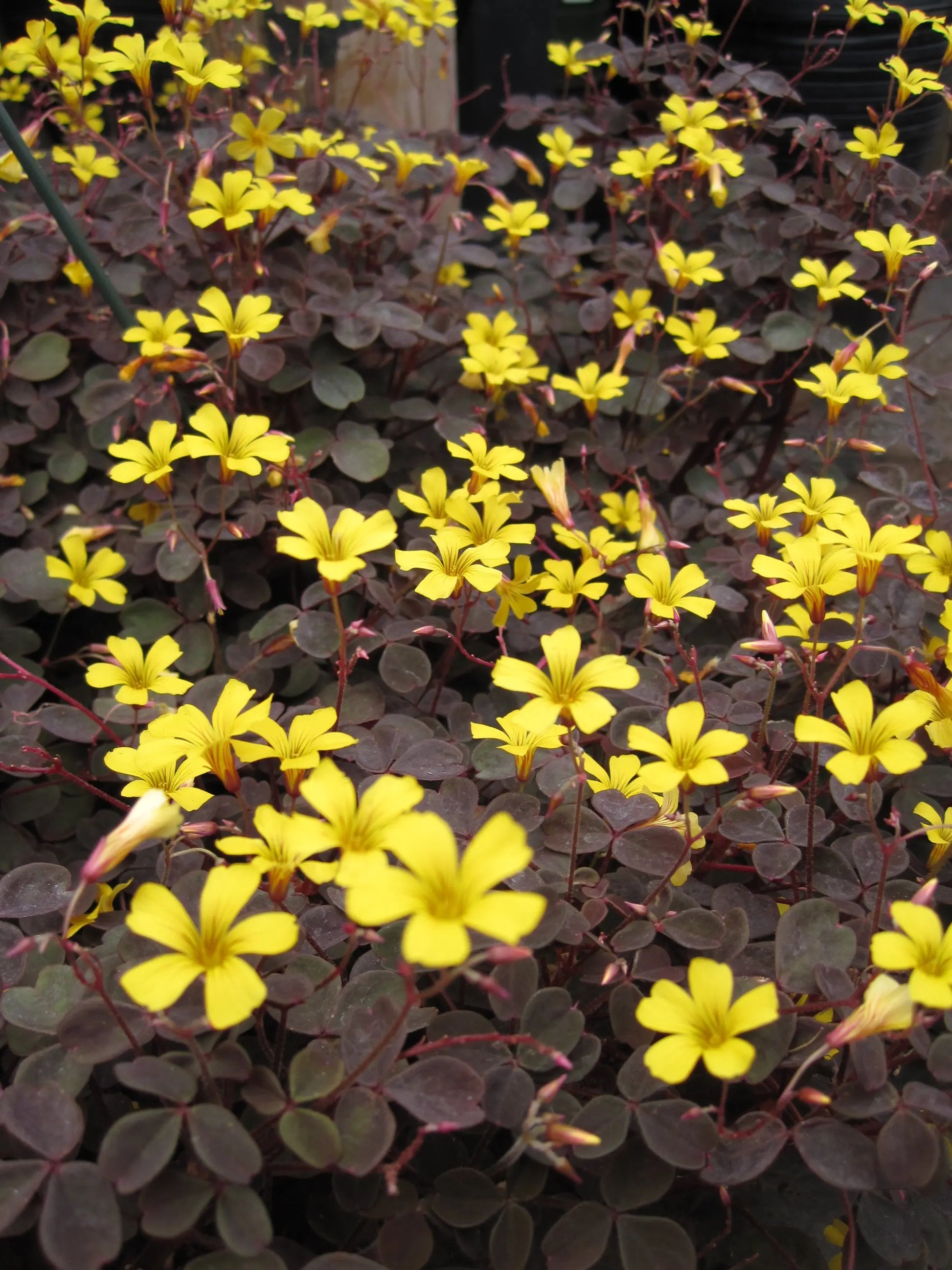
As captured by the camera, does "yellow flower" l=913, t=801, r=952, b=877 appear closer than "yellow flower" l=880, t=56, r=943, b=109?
Yes

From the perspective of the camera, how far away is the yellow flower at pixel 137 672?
3.58 feet

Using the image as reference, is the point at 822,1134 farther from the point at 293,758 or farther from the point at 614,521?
the point at 614,521

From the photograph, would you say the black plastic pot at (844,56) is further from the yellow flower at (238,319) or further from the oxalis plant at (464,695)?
the yellow flower at (238,319)

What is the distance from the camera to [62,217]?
57.6 inches

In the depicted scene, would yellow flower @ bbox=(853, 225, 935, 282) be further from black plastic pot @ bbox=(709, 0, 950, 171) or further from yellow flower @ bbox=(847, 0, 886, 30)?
black plastic pot @ bbox=(709, 0, 950, 171)

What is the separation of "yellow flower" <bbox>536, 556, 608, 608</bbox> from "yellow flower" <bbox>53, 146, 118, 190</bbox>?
108cm

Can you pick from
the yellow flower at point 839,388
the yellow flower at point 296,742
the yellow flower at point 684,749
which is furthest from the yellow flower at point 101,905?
the yellow flower at point 839,388

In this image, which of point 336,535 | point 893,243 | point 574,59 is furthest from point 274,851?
point 574,59

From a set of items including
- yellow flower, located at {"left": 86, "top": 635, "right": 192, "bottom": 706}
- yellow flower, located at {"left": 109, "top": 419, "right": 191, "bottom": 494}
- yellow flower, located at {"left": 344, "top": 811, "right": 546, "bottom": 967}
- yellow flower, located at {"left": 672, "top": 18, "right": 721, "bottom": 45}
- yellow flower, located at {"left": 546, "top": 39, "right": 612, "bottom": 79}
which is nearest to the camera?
yellow flower, located at {"left": 344, "top": 811, "right": 546, "bottom": 967}

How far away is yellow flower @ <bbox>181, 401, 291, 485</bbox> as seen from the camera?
1.13 metres

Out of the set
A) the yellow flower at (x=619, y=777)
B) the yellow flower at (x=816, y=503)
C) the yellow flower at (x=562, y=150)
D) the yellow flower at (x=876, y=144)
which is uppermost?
the yellow flower at (x=876, y=144)

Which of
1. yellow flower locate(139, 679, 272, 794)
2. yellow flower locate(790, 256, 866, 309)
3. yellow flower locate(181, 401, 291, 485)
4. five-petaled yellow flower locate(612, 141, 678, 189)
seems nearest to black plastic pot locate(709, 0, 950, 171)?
five-petaled yellow flower locate(612, 141, 678, 189)

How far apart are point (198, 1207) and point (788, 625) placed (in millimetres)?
884

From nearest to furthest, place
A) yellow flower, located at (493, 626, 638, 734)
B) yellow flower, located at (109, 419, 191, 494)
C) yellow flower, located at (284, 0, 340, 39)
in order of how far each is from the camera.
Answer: yellow flower, located at (493, 626, 638, 734) → yellow flower, located at (109, 419, 191, 494) → yellow flower, located at (284, 0, 340, 39)
